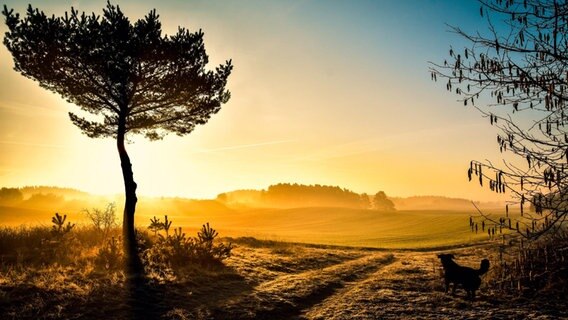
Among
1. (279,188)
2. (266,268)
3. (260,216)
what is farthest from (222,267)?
(279,188)

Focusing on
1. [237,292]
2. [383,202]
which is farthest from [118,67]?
[383,202]

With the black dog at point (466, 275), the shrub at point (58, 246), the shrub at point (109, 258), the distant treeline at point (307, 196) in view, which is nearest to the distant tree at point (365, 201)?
the distant treeline at point (307, 196)

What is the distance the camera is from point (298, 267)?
16641mm

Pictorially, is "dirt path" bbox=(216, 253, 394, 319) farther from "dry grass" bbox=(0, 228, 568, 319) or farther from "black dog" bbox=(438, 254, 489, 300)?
"black dog" bbox=(438, 254, 489, 300)

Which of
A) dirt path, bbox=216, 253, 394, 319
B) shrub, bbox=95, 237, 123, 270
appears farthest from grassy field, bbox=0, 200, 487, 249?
shrub, bbox=95, 237, 123, 270

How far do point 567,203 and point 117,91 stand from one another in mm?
18423

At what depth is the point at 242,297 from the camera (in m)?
10.9

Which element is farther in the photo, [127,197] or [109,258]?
[127,197]

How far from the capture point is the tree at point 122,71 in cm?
1641

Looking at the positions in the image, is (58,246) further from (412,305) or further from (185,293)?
(412,305)

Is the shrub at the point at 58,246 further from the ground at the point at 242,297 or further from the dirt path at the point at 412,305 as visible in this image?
the dirt path at the point at 412,305

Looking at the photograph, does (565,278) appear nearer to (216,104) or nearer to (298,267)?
(298,267)

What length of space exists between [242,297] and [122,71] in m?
12.4

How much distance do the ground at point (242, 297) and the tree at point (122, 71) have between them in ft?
11.6
